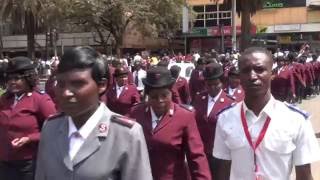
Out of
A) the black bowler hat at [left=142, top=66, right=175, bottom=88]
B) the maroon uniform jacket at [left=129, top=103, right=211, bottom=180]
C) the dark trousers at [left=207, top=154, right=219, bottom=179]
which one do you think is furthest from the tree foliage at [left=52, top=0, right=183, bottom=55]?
the maroon uniform jacket at [left=129, top=103, right=211, bottom=180]

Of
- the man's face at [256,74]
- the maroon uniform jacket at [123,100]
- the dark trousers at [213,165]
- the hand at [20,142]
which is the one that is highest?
the man's face at [256,74]

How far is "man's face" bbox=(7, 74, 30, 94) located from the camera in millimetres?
5801

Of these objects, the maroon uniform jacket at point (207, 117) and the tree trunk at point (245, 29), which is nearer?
the maroon uniform jacket at point (207, 117)

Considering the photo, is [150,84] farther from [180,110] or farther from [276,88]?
[276,88]

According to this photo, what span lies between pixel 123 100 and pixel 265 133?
6.19 meters

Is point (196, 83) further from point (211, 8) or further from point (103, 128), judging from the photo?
point (211, 8)

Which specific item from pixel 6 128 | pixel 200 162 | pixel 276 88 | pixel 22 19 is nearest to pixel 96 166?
pixel 200 162

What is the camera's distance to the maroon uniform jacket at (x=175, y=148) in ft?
16.2

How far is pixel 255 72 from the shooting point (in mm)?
3463

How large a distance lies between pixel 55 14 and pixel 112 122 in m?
39.6

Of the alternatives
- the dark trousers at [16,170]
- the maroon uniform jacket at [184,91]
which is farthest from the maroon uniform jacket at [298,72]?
the dark trousers at [16,170]

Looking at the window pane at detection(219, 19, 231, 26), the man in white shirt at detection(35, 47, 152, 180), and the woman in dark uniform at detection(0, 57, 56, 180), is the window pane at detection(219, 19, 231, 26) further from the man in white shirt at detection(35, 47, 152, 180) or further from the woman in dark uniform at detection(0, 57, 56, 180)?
the man in white shirt at detection(35, 47, 152, 180)

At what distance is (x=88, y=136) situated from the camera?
275 centimetres

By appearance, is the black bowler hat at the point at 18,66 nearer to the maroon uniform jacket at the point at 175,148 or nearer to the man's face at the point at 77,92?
the maroon uniform jacket at the point at 175,148
